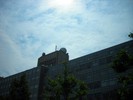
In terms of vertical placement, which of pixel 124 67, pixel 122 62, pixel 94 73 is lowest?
pixel 124 67

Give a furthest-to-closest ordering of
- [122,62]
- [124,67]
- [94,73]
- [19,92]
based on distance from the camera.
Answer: [94,73], [19,92], [122,62], [124,67]

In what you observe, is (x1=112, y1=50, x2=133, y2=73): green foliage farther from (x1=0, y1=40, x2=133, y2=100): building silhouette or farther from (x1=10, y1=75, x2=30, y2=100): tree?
(x1=10, y1=75, x2=30, y2=100): tree

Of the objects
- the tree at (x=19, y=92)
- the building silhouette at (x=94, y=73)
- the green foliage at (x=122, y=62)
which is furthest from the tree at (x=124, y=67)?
the tree at (x=19, y=92)

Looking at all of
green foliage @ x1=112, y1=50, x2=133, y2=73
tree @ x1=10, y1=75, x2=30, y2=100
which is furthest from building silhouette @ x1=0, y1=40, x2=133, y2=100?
tree @ x1=10, y1=75, x2=30, y2=100

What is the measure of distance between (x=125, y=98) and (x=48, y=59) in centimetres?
5895

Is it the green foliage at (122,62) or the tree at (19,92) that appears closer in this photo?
the green foliage at (122,62)

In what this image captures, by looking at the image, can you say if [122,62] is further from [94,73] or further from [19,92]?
[94,73]

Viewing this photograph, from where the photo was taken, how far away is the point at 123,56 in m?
23.9

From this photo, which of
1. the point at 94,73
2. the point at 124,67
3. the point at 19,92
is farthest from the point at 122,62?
the point at 94,73

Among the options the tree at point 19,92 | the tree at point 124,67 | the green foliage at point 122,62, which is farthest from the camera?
the tree at point 19,92

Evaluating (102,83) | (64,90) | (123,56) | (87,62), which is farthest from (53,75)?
(123,56)

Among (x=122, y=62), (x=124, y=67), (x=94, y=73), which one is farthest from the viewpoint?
(x=94, y=73)

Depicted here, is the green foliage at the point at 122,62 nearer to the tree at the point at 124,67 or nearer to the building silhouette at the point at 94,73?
the tree at the point at 124,67

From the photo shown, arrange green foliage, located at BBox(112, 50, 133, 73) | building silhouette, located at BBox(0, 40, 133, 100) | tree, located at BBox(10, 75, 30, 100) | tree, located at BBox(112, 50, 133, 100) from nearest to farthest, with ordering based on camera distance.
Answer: tree, located at BBox(112, 50, 133, 100), green foliage, located at BBox(112, 50, 133, 73), tree, located at BBox(10, 75, 30, 100), building silhouette, located at BBox(0, 40, 133, 100)
